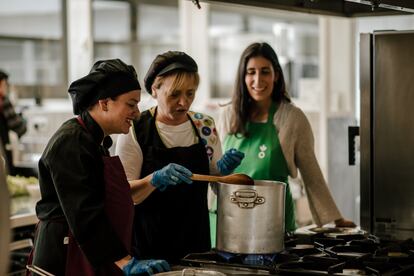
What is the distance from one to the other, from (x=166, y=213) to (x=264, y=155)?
68cm

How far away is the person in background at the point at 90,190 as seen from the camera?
205 centimetres

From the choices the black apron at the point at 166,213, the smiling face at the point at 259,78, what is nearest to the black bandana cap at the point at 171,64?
the black apron at the point at 166,213

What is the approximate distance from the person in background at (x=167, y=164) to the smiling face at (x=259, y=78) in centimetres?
58

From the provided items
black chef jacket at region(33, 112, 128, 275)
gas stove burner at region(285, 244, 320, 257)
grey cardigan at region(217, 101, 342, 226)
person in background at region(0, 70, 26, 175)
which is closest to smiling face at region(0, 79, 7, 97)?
person in background at region(0, 70, 26, 175)

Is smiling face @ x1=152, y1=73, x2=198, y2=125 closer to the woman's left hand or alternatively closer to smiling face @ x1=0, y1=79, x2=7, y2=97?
the woman's left hand

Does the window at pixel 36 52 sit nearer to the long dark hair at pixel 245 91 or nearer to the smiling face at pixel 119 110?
the long dark hair at pixel 245 91

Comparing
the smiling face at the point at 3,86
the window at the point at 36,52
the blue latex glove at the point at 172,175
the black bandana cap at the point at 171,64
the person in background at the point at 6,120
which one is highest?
the window at the point at 36,52

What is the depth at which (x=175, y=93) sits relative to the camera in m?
2.58

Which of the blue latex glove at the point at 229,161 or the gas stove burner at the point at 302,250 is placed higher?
the blue latex glove at the point at 229,161

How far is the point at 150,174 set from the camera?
2537 millimetres

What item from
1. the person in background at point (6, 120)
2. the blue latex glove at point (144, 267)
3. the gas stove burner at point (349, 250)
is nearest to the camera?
the blue latex glove at point (144, 267)

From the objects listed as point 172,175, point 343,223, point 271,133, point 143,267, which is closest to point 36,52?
point 271,133

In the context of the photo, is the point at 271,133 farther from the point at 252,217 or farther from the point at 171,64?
the point at 252,217

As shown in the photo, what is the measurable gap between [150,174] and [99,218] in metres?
0.51
